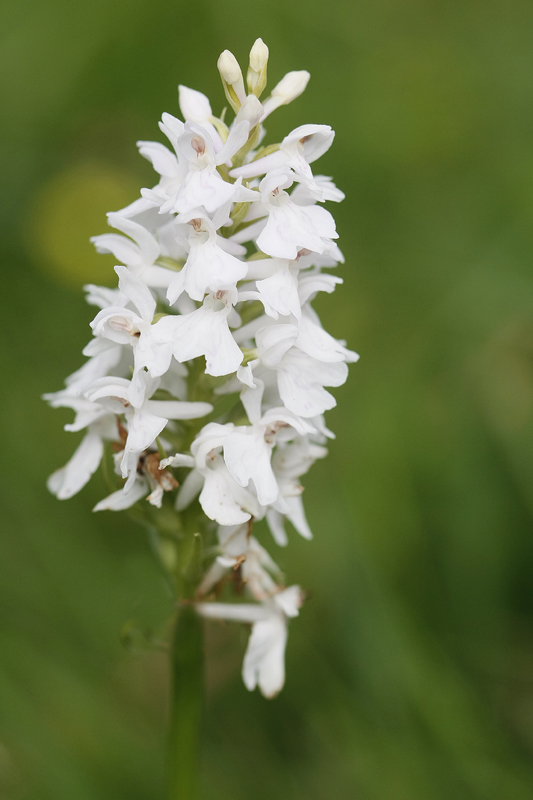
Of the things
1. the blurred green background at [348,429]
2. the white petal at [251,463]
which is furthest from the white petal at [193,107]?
the blurred green background at [348,429]

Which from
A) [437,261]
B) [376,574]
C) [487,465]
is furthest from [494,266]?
[376,574]

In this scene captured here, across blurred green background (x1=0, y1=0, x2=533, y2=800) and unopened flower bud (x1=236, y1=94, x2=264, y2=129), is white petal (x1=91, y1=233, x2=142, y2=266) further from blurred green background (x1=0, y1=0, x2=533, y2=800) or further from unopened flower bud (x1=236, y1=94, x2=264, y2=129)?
blurred green background (x1=0, y1=0, x2=533, y2=800)

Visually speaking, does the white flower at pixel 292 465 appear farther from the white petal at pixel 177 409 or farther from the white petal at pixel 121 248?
the white petal at pixel 121 248

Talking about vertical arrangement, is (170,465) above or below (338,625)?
above

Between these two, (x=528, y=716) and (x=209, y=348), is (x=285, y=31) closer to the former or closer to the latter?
(x=209, y=348)

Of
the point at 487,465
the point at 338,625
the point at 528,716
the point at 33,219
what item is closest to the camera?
the point at 528,716

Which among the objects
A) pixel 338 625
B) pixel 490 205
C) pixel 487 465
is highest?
pixel 490 205
